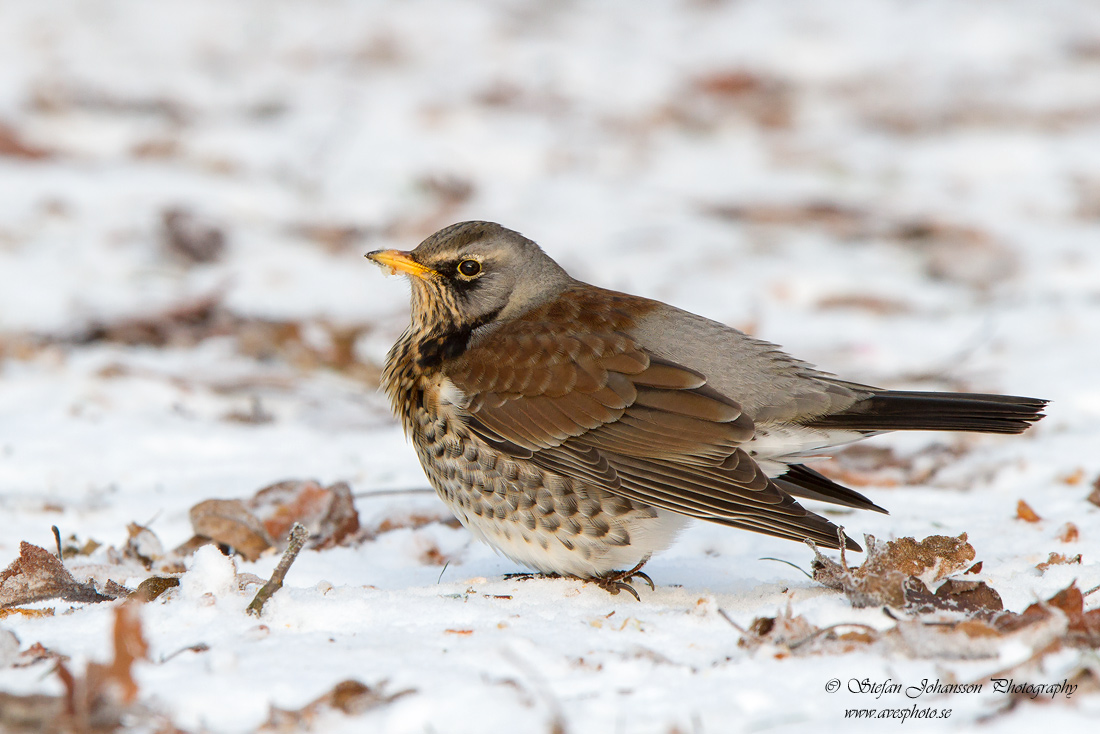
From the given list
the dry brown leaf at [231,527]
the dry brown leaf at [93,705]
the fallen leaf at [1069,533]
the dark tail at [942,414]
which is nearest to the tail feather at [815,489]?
the dark tail at [942,414]

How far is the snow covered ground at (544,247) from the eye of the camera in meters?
2.65

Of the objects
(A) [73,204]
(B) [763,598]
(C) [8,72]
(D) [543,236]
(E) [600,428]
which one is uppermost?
(C) [8,72]

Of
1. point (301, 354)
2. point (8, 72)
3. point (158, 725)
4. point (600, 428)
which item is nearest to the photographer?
point (158, 725)

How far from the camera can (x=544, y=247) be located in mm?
8047

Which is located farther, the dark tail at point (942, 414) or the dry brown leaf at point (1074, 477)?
the dry brown leaf at point (1074, 477)

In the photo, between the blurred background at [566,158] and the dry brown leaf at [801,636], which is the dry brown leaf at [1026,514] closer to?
the dry brown leaf at [801,636]

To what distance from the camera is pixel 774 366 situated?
389 centimetres

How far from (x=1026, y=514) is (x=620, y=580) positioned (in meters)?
1.62

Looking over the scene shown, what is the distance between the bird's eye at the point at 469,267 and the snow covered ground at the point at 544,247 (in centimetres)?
100

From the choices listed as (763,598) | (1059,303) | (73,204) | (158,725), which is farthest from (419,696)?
(73,204)

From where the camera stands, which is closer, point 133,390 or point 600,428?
point 600,428

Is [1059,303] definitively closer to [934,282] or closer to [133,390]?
[934,282]

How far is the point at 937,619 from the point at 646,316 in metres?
1.51

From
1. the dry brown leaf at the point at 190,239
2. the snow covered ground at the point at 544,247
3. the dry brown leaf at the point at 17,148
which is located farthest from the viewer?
the dry brown leaf at the point at 17,148
